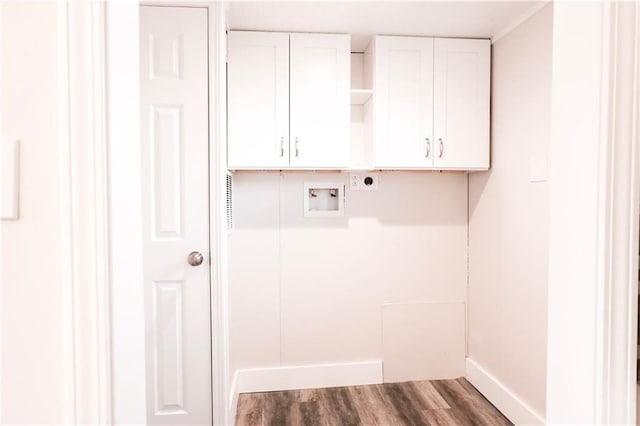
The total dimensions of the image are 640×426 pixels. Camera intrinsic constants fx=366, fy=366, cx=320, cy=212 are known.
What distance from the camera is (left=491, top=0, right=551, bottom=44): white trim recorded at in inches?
72.8

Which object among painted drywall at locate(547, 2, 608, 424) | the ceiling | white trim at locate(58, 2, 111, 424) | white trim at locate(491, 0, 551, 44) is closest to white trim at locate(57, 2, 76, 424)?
white trim at locate(58, 2, 111, 424)

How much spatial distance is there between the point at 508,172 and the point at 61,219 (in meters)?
2.17

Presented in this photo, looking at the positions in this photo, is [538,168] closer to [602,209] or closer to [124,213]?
[602,209]

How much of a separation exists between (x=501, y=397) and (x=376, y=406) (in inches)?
29.1

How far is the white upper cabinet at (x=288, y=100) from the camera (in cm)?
207

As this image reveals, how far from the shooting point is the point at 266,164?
2100 mm

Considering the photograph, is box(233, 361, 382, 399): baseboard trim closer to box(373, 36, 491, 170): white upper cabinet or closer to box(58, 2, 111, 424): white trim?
box(373, 36, 491, 170): white upper cabinet

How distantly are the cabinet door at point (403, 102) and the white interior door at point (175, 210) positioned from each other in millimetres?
1003

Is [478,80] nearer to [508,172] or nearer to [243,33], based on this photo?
[508,172]

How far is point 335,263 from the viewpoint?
8.04 ft

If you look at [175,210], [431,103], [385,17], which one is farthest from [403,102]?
[175,210]

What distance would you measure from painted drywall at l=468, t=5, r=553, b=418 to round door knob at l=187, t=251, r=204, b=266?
1706 millimetres

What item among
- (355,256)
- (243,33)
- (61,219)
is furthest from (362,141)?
(61,219)

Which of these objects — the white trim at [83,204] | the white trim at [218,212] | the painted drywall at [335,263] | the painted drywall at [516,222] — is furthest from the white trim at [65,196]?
the painted drywall at [516,222]
